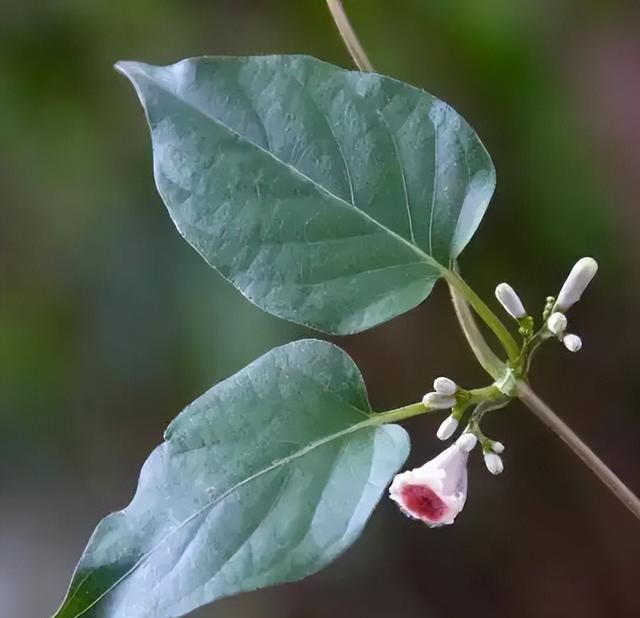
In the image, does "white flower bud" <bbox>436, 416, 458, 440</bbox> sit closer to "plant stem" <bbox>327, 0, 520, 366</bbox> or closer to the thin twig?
"plant stem" <bbox>327, 0, 520, 366</bbox>

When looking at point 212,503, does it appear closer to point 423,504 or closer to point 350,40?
point 423,504

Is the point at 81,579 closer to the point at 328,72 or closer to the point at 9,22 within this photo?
the point at 328,72

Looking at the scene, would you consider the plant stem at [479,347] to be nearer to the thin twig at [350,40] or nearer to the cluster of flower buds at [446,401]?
the cluster of flower buds at [446,401]

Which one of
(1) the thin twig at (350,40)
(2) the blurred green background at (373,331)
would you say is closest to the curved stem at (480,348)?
(1) the thin twig at (350,40)

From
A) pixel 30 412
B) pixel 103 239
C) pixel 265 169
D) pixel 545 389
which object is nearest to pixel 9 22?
pixel 103 239

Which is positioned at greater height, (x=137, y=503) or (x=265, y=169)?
(x=265, y=169)
